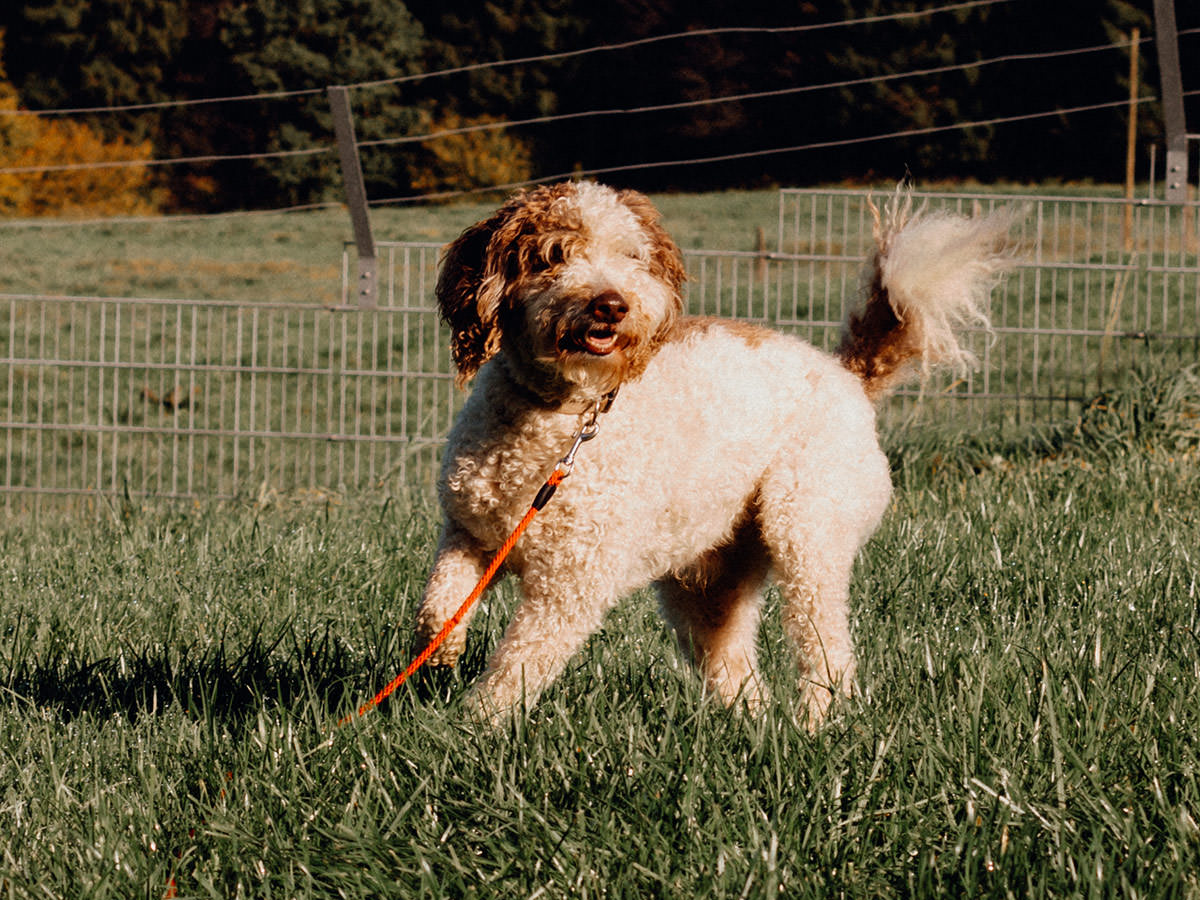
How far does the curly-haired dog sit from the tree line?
95.4ft

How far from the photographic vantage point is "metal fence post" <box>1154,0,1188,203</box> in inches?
276

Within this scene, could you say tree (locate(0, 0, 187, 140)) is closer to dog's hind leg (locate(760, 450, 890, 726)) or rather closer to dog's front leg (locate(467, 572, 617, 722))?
dog's hind leg (locate(760, 450, 890, 726))

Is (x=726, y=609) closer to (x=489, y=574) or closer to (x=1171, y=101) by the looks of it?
(x=489, y=574)

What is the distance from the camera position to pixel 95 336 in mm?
20250

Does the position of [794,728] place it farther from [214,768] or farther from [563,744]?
[214,768]

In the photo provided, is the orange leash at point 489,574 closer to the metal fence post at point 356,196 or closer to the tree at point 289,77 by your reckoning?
the metal fence post at point 356,196

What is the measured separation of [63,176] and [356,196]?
26.3 metres

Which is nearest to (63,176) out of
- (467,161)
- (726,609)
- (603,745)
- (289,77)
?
(467,161)

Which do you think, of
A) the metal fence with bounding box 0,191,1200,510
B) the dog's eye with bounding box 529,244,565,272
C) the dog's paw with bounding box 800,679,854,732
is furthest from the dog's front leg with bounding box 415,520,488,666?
the metal fence with bounding box 0,191,1200,510

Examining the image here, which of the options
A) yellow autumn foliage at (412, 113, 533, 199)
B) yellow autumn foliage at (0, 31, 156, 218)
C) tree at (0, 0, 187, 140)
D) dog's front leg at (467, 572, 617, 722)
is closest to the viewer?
dog's front leg at (467, 572, 617, 722)

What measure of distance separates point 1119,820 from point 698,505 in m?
1.31

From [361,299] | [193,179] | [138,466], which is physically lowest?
[138,466]

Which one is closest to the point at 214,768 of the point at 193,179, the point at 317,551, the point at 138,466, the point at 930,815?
the point at 930,815

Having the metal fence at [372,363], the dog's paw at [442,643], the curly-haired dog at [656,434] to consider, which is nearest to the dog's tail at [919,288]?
the curly-haired dog at [656,434]
